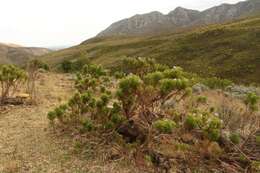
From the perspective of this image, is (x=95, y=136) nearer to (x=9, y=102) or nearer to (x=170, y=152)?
(x=170, y=152)

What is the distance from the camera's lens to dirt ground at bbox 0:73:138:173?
6578mm

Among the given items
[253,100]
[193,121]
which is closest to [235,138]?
[193,121]

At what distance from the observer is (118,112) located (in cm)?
782

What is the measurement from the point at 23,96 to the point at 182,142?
828cm

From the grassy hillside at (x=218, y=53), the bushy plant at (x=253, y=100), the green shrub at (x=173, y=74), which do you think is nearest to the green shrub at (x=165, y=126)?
the green shrub at (x=173, y=74)

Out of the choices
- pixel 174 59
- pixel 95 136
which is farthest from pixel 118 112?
pixel 174 59

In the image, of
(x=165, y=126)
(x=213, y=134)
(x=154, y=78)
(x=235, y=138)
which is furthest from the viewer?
(x=154, y=78)

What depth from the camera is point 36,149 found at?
302 inches

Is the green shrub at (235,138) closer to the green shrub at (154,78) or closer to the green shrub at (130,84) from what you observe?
the green shrub at (154,78)

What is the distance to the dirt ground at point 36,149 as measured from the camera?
6.58 metres

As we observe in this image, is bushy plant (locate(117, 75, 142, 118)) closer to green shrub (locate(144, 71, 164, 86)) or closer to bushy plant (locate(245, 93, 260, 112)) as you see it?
green shrub (locate(144, 71, 164, 86))

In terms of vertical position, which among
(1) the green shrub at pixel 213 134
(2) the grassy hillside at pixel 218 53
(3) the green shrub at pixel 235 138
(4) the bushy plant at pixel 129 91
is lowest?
(2) the grassy hillside at pixel 218 53

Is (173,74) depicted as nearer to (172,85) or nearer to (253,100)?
(172,85)

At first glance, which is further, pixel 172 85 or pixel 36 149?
pixel 36 149
